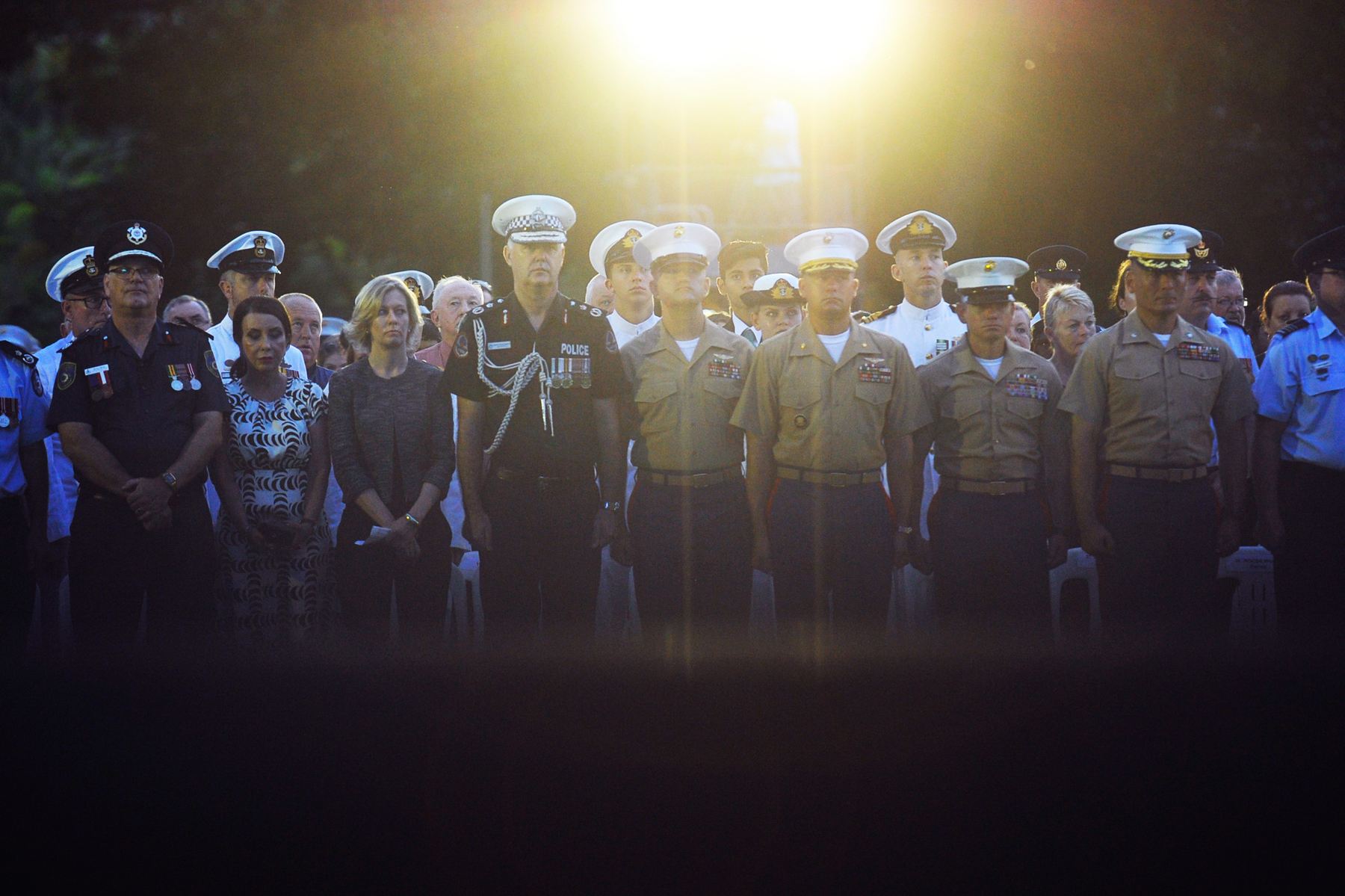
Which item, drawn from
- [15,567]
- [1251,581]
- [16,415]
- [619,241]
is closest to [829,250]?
[619,241]

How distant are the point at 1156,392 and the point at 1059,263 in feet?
8.28

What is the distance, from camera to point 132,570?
15.9 feet

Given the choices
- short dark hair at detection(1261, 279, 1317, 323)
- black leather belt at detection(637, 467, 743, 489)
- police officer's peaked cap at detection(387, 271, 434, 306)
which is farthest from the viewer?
police officer's peaked cap at detection(387, 271, 434, 306)

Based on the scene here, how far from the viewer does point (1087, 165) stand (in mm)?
12734

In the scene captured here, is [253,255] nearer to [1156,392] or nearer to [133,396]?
[133,396]

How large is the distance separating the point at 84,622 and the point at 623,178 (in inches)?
555

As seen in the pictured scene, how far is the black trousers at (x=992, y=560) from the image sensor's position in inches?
204

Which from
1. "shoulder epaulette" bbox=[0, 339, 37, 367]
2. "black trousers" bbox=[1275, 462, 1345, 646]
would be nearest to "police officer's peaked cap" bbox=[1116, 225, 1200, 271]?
"black trousers" bbox=[1275, 462, 1345, 646]

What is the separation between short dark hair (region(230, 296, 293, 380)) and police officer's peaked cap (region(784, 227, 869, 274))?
2.16m

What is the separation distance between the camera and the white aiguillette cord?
512 centimetres

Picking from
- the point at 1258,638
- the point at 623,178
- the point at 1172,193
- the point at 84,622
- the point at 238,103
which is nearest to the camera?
the point at 1258,638

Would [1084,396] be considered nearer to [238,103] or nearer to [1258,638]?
[1258,638]

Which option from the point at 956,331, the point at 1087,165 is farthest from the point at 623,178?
the point at 956,331

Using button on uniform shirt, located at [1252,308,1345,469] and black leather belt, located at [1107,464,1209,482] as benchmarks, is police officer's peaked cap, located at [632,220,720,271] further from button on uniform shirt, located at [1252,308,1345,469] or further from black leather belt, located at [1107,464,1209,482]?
button on uniform shirt, located at [1252,308,1345,469]
